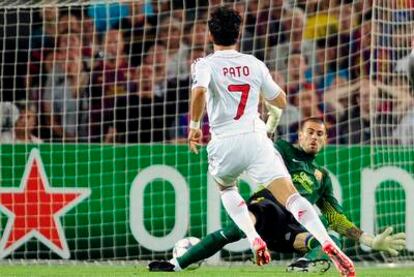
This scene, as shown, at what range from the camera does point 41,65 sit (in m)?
11.6

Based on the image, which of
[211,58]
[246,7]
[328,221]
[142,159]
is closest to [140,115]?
[142,159]

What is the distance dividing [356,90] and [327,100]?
28 cm

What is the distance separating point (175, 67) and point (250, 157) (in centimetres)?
393

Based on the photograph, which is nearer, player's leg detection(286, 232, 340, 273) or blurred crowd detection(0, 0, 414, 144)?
player's leg detection(286, 232, 340, 273)

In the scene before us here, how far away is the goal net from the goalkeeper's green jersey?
6.16 ft

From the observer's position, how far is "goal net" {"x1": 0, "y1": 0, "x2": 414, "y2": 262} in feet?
36.3

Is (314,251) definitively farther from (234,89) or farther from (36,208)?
(36,208)

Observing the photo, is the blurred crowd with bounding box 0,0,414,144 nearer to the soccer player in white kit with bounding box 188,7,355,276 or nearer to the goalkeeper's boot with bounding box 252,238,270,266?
the soccer player in white kit with bounding box 188,7,355,276

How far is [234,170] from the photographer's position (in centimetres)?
793

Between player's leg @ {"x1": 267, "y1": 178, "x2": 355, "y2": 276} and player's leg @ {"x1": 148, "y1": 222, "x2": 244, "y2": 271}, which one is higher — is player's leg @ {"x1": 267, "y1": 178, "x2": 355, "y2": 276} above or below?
above

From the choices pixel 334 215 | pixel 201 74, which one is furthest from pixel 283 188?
pixel 334 215

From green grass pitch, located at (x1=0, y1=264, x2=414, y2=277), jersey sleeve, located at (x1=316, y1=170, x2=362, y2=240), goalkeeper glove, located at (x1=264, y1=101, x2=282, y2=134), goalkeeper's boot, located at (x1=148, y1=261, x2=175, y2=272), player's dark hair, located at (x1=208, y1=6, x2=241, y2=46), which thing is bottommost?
green grass pitch, located at (x1=0, y1=264, x2=414, y2=277)

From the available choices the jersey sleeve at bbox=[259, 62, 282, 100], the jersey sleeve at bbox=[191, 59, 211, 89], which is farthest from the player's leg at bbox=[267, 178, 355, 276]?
the jersey sleeve at bbox=[191, 59, 211, 89]

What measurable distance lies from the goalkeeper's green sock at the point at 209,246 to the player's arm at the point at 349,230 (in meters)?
0.68
